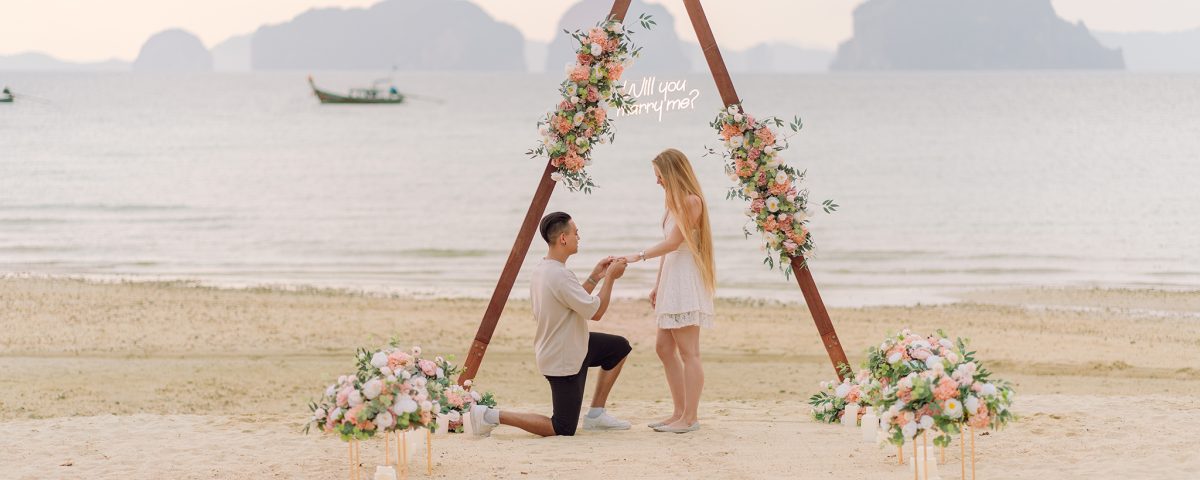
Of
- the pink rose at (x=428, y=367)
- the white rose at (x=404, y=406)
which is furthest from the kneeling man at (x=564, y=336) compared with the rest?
the white rose at (x=404, y=406)

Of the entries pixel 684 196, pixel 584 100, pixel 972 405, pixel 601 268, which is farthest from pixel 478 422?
pixel 972 405

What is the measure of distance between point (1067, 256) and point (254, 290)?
1437 cm

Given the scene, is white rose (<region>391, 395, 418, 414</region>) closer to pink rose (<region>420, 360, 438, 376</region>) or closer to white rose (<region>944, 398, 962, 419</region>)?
pink rose (<region>420, 360, 438, 376</region>)

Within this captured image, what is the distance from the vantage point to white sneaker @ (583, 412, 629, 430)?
7.93 m

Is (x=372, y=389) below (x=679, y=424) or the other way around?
the other way around

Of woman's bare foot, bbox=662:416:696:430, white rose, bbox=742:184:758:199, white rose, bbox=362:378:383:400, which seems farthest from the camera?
white rose, bbox=742:184:758:199

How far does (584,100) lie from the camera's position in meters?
8.16

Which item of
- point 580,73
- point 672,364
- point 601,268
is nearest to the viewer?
point 601,268

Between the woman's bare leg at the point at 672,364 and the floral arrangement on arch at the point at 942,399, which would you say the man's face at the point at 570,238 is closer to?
the woman's bare leg at the point at 672,364

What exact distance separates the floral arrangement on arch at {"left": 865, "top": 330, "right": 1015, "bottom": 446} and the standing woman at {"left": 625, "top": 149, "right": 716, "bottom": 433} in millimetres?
1572

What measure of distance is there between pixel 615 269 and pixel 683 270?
0.58 m

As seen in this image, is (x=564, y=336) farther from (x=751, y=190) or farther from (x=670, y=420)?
(x=751, y=190)

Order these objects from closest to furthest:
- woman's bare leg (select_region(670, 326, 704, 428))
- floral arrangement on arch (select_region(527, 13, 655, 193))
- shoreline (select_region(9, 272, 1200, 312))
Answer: woman's bare leg (select_region(670, 326, 704, 428)) → floral arrangement on arch (select_region(527, 13, 655, 193)) → shoreline (select_region(9, 272, 1200, 312))

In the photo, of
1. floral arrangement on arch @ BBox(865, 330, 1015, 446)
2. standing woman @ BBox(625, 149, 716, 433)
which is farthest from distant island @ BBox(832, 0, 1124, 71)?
floral arrangement on arch @ BBox(865, 330, 1015, 446)
